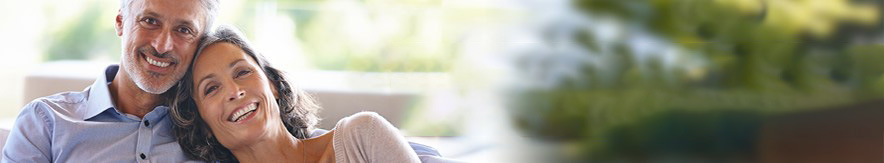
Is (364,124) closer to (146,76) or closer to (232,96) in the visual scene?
(232,96)

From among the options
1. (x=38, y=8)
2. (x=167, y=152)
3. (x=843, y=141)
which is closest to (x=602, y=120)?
(x=843, y=141)

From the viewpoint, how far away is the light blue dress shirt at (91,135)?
153cm

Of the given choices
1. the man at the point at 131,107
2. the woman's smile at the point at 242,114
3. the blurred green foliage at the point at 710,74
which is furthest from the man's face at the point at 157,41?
the blurred green foliage at the point at 710,74

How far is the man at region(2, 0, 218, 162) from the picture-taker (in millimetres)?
1508

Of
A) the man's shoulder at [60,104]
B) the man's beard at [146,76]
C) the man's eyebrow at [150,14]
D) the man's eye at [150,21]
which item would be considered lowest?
the man's shoulder at [60,104]

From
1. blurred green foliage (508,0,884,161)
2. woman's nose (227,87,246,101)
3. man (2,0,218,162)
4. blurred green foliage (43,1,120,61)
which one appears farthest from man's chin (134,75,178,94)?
blurred green foliage (43,1,120,61)

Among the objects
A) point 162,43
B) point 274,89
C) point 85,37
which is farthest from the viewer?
point 85,37

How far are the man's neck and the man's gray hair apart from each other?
0.11 m

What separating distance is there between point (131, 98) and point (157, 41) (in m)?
0.14

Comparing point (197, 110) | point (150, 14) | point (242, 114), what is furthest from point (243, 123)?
point (150, 14)

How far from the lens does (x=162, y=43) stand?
1.50m

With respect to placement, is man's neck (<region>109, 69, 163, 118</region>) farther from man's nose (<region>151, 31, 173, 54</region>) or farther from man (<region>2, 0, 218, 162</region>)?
man's nose (<region>151, 31, 173, 54</region>)

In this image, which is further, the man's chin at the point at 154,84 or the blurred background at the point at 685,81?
the blurred background at the point at 685,81

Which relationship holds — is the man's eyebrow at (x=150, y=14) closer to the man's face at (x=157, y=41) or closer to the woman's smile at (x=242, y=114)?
the man's face at (x=157, y=41)
